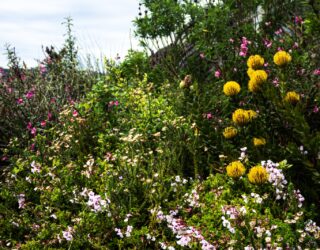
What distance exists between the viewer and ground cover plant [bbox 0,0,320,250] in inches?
139

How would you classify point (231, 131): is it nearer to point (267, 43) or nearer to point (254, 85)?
point (254, 85)

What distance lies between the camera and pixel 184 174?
4.79 meters

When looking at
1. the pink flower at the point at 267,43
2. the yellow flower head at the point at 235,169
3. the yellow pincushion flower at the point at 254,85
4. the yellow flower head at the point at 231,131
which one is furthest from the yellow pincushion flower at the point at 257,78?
the pink flower at the point at 267,43

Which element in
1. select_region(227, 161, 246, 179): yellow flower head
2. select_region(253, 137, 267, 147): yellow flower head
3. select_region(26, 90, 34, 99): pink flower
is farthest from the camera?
select_region(26, 90, 34, 99): pink flower

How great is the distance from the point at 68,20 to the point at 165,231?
275 inches

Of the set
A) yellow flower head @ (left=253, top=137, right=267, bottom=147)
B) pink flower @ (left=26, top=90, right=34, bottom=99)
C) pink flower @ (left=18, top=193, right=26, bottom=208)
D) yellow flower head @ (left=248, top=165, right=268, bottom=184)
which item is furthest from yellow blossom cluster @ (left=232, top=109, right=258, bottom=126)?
pink flower @ (left=26, top=90, right=34, bottom=99)

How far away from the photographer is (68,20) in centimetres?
976

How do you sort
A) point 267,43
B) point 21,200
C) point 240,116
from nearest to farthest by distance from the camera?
point 240,116 → point 21,200 → point 267,43

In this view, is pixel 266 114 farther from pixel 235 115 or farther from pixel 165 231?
pixel 165 231

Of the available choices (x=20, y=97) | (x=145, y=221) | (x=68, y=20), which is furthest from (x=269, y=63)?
(x=68, y=20)

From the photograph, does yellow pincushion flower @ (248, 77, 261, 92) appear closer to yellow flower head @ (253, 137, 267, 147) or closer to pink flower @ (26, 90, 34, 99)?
yellow flower head @ (253, 137, 267, 147)

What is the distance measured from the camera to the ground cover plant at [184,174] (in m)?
3.54

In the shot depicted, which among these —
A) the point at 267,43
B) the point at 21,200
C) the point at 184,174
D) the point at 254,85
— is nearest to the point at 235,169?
the point at 254,85

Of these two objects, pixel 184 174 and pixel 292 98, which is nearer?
pixel 292 98
